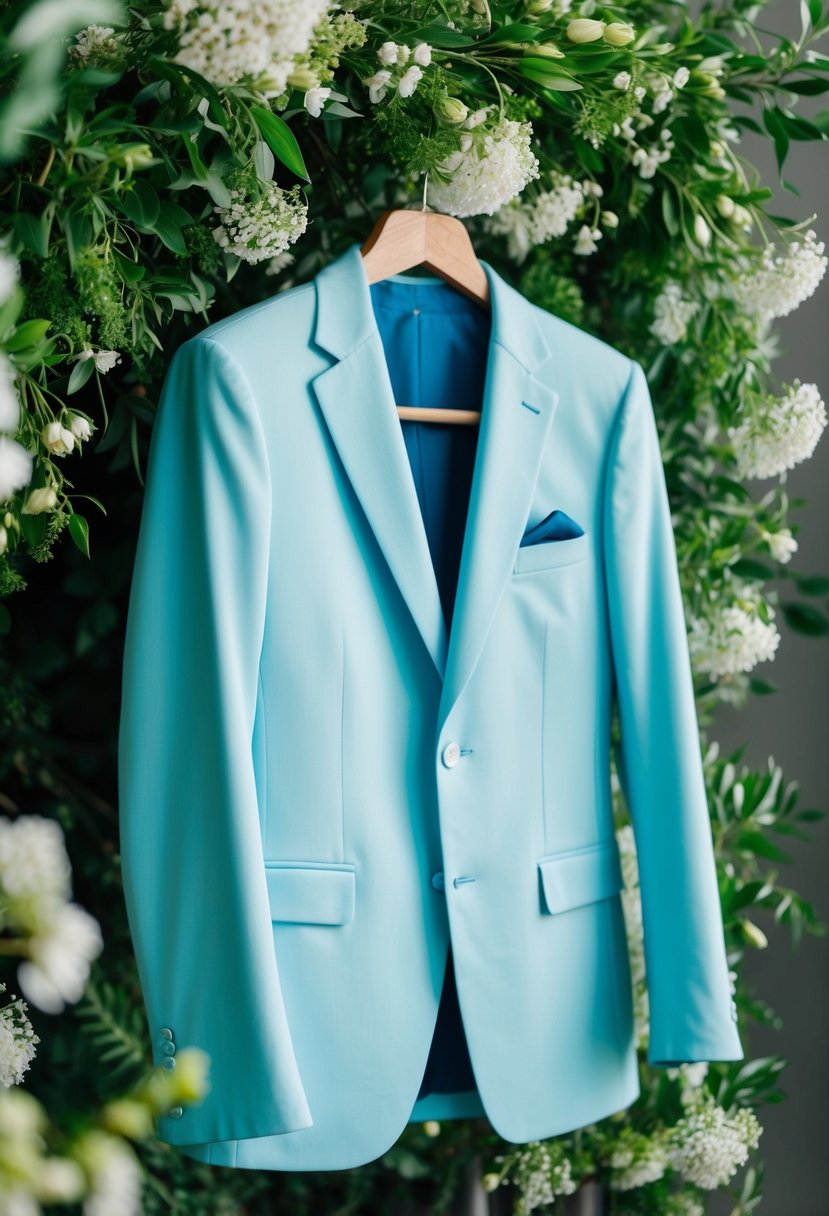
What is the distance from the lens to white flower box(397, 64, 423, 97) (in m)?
1.17

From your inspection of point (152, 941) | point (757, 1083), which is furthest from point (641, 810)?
point (757, 1083)

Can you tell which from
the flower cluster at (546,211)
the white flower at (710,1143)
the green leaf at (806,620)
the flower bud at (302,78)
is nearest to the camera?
the flower bud at (302,78)

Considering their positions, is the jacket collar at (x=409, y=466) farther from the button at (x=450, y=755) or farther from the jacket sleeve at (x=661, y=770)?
the jacket sleeve at (x=661, y=770)

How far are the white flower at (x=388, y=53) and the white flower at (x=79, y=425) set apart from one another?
501mm

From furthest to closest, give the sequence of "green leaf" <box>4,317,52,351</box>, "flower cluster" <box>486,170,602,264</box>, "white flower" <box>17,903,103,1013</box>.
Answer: "flower cluster" <box>486,170,602,264</box>, "green leaf" <box>4,317,52,351</box>, "white flower" <box>17,903,103,1013</box>

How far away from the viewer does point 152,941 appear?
1081 mm

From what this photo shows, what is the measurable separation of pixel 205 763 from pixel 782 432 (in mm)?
974

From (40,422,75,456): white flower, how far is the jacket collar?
0.84 ft

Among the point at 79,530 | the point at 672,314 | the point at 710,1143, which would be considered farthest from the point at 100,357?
the point at 710,1143

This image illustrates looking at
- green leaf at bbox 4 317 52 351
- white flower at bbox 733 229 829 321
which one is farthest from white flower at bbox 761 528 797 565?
green leaf at bbox 4 317 52 351

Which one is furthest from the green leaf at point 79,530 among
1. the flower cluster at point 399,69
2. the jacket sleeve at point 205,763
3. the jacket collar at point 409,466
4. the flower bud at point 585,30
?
the flower bud at point 585,30

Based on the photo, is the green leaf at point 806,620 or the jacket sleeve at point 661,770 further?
the green leaf at point 806,620

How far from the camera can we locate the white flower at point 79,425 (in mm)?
1118

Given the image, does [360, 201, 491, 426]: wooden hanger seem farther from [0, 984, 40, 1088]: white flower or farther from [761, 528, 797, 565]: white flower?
[0, 984, 40, 1088]: white flower
